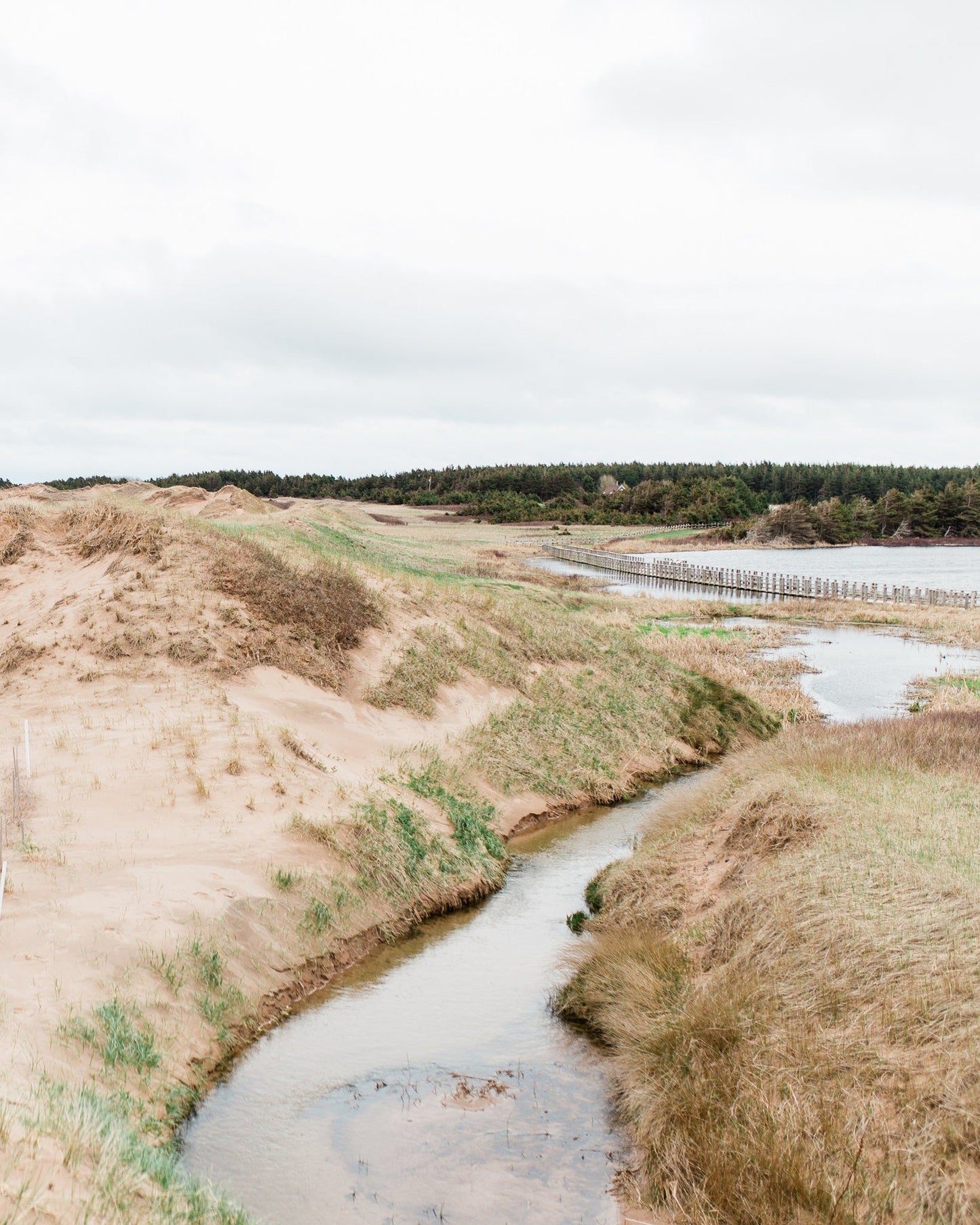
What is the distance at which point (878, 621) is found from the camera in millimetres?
56312

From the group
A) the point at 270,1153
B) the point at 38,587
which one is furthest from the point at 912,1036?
the point at 38,587

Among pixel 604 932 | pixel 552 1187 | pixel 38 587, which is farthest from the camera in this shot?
pixel 38 587

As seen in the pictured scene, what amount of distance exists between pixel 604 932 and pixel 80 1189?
7.99 metres

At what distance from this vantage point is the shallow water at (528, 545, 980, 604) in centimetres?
7644

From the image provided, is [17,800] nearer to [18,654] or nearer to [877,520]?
[18,654]

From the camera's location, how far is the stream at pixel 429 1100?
7.75 metres

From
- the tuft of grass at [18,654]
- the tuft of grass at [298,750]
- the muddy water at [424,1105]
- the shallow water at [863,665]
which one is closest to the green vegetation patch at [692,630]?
the shallow water at [863,665]

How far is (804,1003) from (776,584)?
6920 centimetres

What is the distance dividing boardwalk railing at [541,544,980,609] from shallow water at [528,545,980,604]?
1317mm

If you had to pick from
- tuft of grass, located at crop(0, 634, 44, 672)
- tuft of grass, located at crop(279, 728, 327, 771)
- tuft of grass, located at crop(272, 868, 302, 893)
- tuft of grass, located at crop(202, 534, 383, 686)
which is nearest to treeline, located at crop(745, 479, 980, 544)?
tuft of grass, located at crop(202, 534, 383, 686)

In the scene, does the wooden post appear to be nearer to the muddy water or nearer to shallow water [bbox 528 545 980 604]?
the muddy water

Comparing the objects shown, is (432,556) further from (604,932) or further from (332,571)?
(604,932)

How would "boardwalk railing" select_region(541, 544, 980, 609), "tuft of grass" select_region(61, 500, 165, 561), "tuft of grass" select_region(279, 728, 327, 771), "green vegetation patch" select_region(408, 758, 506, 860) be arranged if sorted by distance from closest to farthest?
"green vegetation patch" select_region(408, 758, 506, 860) → "tuft of grass" select_region(279, 728, 327, 771) → "tuft of grass" select_region(61, 500, 165, 561) → "boardwalk railing" select_region(541, 544, 980, 609)

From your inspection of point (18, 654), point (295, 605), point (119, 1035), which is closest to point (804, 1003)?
point (119, 1035)
